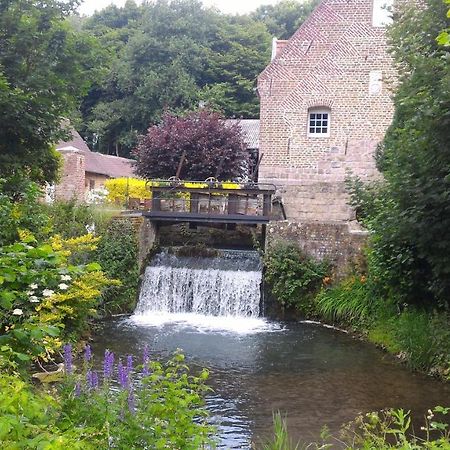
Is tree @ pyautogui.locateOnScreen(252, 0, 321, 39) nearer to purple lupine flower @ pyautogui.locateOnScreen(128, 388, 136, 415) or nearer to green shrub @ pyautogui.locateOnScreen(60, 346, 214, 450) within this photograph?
green shrub @ pyautogui.locateOnScreen(60, 346, 214, 450)

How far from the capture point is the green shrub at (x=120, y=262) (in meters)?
13.8

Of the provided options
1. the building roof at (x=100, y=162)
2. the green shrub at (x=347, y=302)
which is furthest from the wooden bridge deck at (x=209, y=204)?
the building roof at (x=100, y=162)

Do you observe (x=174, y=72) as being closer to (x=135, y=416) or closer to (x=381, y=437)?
(x=381, y=437)

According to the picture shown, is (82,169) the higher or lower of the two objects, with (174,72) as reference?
lower

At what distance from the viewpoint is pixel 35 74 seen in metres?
9.84

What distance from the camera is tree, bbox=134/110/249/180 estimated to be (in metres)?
21.0

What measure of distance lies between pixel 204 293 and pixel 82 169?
16488 mm

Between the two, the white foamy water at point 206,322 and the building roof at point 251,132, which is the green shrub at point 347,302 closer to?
the white foamy water at point 206,322

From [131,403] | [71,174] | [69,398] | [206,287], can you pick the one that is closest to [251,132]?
[71,174]

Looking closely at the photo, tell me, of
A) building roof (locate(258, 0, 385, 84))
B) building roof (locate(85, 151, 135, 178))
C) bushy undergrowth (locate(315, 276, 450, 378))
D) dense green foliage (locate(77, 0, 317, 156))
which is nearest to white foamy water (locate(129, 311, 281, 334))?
bushy undergrowth (locate(315, 276, 450, 378))

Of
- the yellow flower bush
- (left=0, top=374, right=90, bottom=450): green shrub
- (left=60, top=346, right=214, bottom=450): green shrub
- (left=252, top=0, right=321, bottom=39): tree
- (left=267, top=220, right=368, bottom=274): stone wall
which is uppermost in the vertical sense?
(left=252, top=0, right=321, bottom=39): tree

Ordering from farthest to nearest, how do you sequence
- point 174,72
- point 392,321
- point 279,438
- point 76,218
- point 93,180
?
point 174,72 < point 93,180 < point 76,218 < point 392,321 < point 279,438

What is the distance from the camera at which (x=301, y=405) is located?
716cm

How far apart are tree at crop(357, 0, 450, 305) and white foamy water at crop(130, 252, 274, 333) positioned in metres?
4.65
